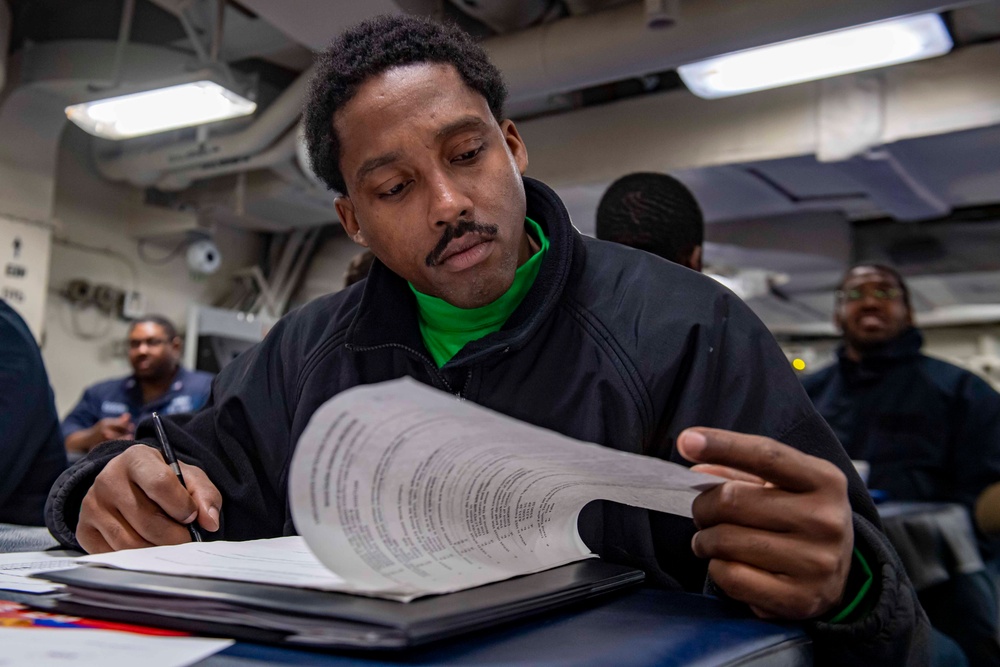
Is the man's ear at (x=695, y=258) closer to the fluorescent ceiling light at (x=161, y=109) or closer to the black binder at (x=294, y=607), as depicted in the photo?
the black binder at (x=294, y=607)

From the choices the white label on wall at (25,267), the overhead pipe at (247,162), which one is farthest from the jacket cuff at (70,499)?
the white label on wall at (25,267)

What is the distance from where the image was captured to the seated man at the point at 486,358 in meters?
0.62

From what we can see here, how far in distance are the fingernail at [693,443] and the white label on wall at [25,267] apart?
4.68 m

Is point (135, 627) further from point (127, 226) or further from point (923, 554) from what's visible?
point (127, 226)

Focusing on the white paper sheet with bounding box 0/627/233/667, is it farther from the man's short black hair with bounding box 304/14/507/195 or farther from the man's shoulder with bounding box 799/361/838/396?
the man's shoulder with bounding box 799/361/838/396

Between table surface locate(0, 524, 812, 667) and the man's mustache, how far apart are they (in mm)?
465

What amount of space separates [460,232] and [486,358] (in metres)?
0.16

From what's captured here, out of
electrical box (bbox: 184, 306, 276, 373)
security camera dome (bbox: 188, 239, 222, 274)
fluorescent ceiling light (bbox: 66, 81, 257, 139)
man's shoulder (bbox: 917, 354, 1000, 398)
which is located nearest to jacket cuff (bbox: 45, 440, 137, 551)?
fluorescent ceiling light (bbox: 66, 81, 257, 139)

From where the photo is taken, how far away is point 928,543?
1977mm

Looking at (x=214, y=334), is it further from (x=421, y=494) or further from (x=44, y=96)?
(x=421, y=494)

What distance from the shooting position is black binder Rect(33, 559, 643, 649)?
42 centimetres

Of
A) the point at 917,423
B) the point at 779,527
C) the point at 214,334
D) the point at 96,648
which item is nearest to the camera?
the point at 96,648

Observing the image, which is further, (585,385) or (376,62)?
(376,62)

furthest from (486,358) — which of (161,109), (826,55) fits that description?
(161,109)
